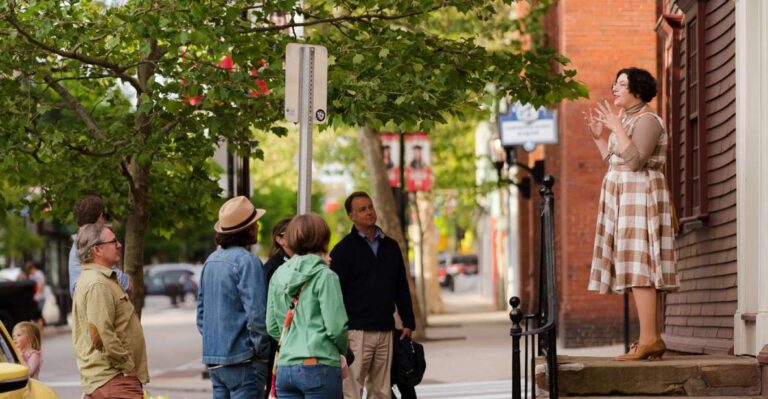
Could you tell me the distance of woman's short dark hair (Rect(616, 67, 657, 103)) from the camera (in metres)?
9.30

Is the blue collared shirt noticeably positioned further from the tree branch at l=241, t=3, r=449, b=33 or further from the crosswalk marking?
the crosswalk marking

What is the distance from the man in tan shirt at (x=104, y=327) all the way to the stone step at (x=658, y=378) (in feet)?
8.93

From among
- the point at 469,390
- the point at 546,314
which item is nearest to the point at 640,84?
the point at 546,314

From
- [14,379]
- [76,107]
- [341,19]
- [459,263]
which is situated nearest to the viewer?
[14,379]

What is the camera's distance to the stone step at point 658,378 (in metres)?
8.88

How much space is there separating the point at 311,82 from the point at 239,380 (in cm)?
196

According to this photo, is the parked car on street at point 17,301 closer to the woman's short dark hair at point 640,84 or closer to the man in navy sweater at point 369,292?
the man in navy sweater at point 369,292

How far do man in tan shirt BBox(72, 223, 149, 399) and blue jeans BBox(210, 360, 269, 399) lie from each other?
1.48ft

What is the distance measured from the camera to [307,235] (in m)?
7.21

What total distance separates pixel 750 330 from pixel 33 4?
5.89 meters

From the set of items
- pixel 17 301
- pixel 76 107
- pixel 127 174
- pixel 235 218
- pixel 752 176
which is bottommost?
pixel 17 301

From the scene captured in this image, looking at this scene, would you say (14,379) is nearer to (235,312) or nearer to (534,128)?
(235,312)

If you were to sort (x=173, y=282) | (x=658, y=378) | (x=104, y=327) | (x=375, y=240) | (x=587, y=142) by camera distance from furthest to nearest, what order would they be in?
(x=173, y=282), (x=587, y=142), (x=375, y=240), (x=658, y=378), (x=104, y=327)

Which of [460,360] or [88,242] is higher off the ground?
[88,242]
